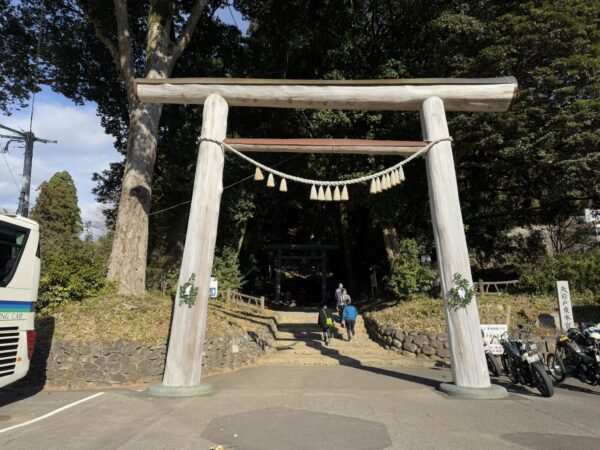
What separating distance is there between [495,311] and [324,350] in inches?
215

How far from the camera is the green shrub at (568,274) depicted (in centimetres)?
1289

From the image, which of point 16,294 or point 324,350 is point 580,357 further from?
point 16,294

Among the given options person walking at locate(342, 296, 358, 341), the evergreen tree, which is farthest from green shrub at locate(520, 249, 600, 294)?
the evergreen tree

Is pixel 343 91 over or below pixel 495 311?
over

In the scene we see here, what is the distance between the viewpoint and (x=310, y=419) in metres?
4.78

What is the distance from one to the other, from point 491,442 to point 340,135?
42.1 ft

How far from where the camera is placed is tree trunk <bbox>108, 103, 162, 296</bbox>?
1005 centimetres

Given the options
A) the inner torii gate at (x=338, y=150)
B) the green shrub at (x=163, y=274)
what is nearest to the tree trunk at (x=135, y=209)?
the green shrub at (x=163, y=274)

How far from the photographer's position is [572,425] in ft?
14.9

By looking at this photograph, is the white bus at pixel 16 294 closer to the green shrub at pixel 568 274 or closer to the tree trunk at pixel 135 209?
the tree trunk at pixel 135 209

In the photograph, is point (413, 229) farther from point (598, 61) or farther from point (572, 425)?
point (572, 425)

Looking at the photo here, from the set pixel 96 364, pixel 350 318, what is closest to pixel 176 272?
pixel 350 318

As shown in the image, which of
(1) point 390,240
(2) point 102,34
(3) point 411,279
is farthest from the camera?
(1) point 390,240

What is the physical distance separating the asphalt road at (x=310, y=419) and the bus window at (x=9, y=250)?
6.43ft
